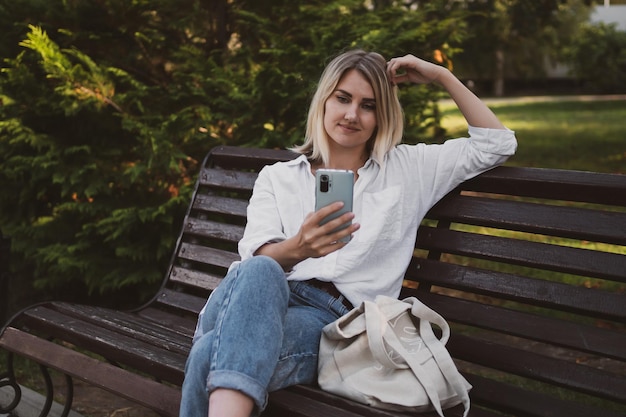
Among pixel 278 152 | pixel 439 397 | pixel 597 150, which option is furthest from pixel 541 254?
pixel 597 150

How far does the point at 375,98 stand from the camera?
3.29 meters

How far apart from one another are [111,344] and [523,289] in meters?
1.57

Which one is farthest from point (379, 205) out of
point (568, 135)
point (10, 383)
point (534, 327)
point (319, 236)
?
point (568, 135)

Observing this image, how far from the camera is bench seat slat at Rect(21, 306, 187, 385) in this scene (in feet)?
9.89

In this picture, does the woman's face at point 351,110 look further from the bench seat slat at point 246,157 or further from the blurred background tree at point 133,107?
the blurred background tree at point 133,107

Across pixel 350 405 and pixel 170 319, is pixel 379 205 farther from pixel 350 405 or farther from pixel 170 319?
pixel 170 319

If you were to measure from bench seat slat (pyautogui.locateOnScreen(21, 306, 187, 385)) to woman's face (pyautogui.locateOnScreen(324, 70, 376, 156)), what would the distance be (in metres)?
1.05

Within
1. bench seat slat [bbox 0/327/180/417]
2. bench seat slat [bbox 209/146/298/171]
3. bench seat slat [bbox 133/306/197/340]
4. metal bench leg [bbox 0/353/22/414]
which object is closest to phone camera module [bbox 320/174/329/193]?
bench seat slat [bbox 0/327/180/417]

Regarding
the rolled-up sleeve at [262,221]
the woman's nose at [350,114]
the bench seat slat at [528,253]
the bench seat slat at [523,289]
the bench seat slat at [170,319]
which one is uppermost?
the woman's nose at [350,114]

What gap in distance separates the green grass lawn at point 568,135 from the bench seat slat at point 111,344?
3.16 metres

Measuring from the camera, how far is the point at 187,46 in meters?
5.48

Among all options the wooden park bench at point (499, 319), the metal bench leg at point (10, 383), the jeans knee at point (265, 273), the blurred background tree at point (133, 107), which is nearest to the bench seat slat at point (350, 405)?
the wooden park bench at point (499, 319)

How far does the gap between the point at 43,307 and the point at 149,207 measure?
1367 millimetres

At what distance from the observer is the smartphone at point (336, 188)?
2.77m
